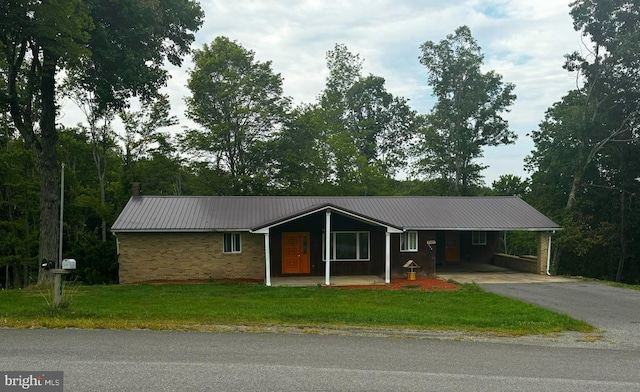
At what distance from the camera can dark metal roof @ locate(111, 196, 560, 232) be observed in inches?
795

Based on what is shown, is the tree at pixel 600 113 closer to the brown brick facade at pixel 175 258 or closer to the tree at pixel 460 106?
the tree at pixel 460 106

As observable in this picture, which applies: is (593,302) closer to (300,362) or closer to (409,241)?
(409,241)

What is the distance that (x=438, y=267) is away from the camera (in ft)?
80.8

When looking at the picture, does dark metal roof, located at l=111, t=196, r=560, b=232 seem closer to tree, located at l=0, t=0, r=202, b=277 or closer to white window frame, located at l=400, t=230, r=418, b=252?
white window frame, located at l=400, t=230, r=418, b=252

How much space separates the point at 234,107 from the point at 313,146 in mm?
6212

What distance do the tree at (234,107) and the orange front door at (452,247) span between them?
13396mm

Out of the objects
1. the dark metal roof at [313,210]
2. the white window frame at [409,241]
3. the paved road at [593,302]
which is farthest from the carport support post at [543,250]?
the white window frame at [409,241]

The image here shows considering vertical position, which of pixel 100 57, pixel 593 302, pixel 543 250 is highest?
pixel 100 57

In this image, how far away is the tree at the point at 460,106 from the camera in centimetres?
3784

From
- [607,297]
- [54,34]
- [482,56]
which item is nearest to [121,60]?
[54,34]

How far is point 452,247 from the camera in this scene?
86.8ft

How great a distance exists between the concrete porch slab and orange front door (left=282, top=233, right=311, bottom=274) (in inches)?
21.2

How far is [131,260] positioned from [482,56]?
3004 cm

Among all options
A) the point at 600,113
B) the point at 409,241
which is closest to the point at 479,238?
the point at 409,241
